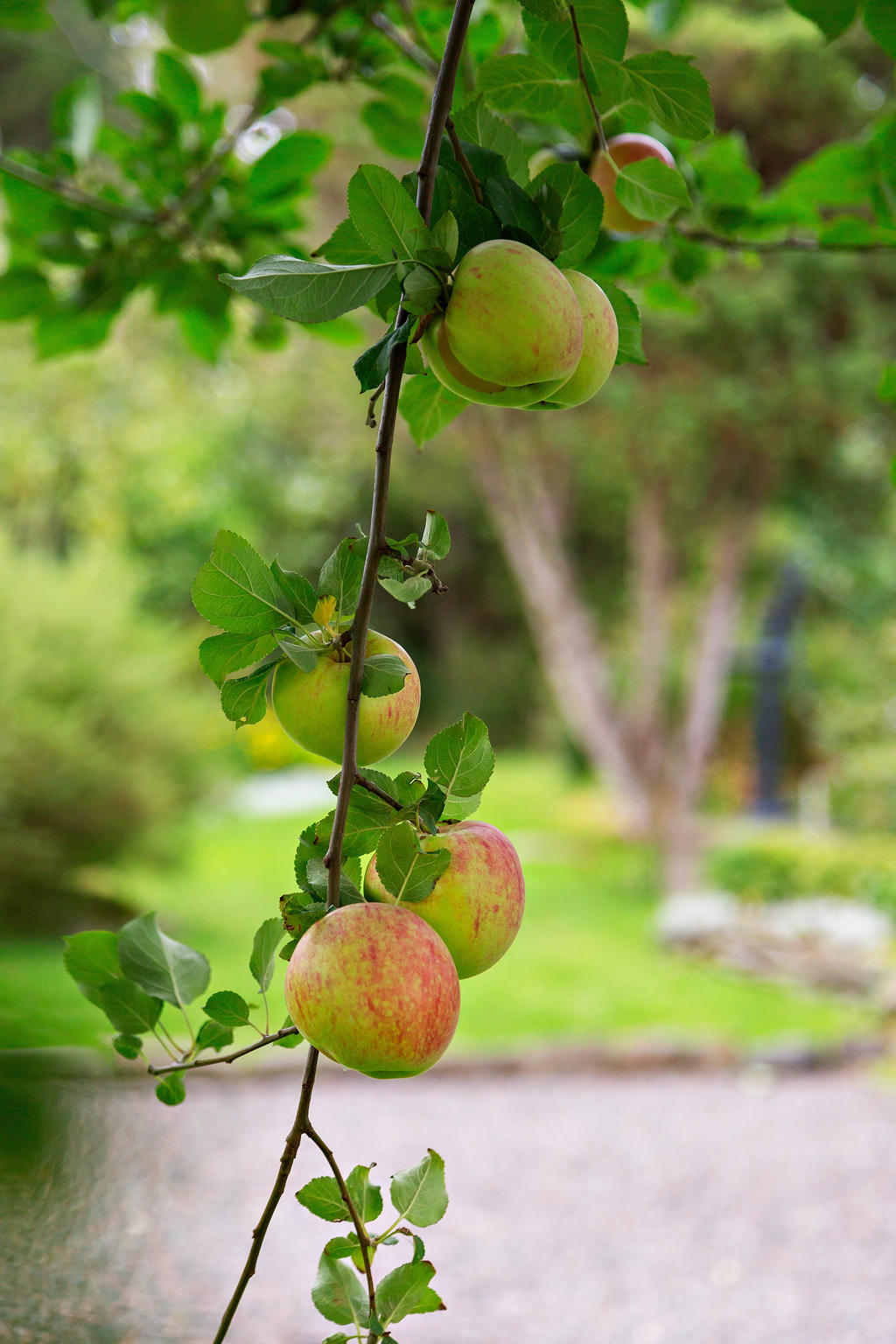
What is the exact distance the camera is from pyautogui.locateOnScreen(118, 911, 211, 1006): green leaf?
0.36 metres

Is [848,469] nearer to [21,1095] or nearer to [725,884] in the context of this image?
[725,884]

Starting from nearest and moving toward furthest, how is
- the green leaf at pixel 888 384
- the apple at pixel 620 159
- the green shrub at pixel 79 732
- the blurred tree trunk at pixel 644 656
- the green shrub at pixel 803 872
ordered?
the apple at pixel 620 159 < the green leaf at pixel 888 384 < the green shrub at pixel 79 732 < the green shrub at pixel 803 872 < the blurred tree trunk at pixel 644 656

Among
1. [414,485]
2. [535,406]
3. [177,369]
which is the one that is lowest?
[535,406]

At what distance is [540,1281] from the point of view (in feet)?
6.23

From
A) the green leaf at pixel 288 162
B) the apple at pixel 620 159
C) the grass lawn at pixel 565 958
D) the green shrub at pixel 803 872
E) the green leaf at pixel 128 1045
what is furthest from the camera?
the green shrub at pixel 803 872

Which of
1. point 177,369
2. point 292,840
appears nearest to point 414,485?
point 177,369

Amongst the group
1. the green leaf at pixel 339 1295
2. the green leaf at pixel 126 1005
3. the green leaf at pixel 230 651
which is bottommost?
the green leaf at pixel 339 1295

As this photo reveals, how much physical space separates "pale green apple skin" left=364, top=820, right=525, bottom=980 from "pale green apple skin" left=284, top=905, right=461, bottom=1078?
0.08 feet

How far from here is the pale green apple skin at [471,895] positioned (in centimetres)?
30

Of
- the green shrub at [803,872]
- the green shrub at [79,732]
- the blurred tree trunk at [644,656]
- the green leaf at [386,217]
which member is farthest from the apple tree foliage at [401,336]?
the blurred tree trunk at [644,656]

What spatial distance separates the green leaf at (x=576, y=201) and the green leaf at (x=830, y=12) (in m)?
0.16

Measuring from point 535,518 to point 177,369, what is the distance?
2347 millimetres

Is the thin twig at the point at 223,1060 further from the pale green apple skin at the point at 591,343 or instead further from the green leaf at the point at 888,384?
the green leaf at the point at 888,384

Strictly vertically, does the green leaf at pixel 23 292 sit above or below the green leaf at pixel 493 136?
above
